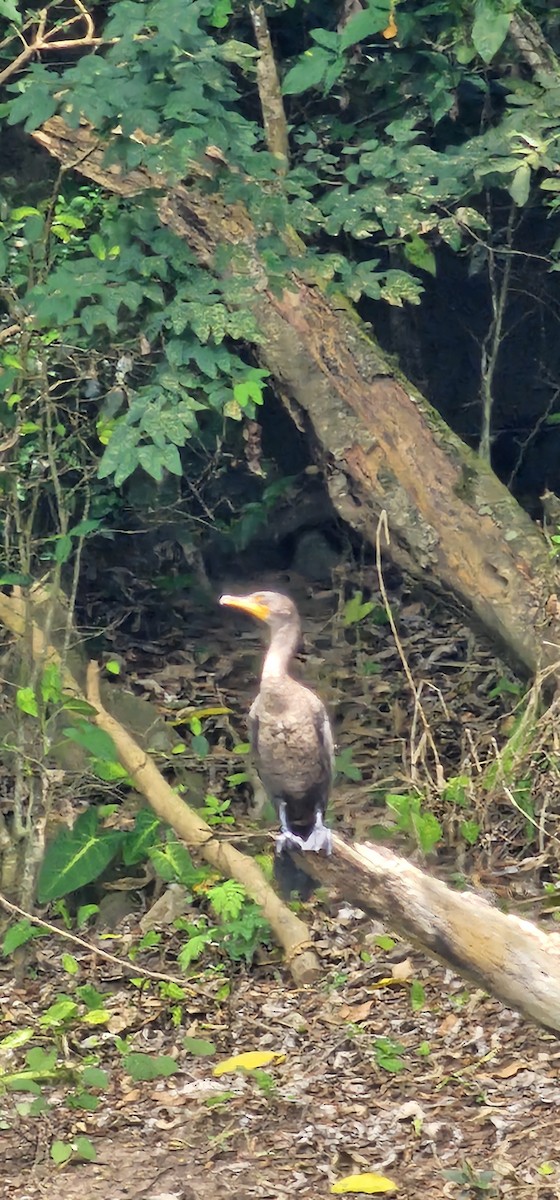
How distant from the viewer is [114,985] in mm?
5355

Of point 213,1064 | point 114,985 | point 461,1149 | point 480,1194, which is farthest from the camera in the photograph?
point 114,985

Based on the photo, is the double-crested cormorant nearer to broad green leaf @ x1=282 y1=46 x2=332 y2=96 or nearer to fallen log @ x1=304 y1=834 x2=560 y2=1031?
fallen log @ x1=304 y1=834 x2=560 y2=1031

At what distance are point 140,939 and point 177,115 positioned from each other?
3.15 m

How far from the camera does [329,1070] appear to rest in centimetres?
472

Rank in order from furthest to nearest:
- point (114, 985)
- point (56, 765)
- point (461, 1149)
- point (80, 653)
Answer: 1. point (80, 653)
2. point (56, 765)
3. point (114, 985)
4. point (461, 1149)

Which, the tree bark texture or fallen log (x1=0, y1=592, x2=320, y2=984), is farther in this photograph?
the tree bark texture

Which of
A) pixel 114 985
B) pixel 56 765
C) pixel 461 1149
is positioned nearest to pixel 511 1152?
pixel 461 1149

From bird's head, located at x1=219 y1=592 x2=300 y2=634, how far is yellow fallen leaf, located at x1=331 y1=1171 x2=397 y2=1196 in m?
1.65

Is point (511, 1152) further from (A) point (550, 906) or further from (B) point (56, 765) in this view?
(B) point (56, 765)

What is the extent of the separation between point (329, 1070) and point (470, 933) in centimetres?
157

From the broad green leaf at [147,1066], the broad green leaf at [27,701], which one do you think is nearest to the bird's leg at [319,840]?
the broad green leaf at [147,1066]

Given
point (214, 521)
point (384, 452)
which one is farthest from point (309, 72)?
point (214, 521)

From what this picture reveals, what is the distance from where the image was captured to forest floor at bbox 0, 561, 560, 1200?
4.19m

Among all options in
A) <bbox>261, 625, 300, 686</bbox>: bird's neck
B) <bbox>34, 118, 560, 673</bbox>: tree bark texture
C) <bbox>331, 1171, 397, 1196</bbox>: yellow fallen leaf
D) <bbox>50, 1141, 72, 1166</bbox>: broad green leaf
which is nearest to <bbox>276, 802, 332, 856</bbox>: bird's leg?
<bbox>261, 625, 300, 686</bbox>: bird's neck
